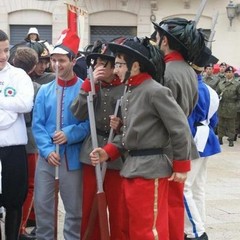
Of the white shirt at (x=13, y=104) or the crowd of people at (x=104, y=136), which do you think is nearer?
the crowd of people at (x=104, y=136)

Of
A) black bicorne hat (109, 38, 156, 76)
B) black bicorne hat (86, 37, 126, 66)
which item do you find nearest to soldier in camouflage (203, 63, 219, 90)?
black bicorne hat (86, 37, 126, 66)

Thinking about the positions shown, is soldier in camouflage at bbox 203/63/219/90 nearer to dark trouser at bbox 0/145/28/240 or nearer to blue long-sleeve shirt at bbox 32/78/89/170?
blue long-sleeve shirt at bbox 32/78/89/170

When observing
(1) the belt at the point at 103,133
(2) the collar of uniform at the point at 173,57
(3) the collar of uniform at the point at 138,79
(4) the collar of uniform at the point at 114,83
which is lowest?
(1) the belt at the point at 103,133

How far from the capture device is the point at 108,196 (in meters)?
4.31

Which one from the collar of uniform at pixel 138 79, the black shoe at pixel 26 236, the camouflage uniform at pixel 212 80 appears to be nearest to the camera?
the collar of uniform at pixel 138 79

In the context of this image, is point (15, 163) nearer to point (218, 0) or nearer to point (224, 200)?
point (224, 200)

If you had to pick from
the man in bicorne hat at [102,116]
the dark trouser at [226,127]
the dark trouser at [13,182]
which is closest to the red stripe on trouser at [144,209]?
the man in bicorne hat at [102,116]

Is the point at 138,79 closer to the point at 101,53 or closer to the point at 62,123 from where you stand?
the point at 101,53

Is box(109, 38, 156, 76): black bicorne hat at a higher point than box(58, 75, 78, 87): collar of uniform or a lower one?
higher

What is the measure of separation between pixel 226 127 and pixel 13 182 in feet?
30.1

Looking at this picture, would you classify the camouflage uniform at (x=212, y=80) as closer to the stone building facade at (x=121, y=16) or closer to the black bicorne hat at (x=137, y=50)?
the stone building facade at (x=121, y=16)

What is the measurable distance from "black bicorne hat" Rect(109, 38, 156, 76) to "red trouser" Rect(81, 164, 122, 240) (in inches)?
36.7

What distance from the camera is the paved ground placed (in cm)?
541

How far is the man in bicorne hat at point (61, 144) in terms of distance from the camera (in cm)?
420
